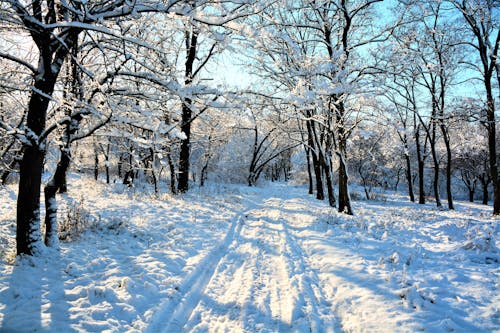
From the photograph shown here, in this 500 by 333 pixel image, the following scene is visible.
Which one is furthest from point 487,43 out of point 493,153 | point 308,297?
point 308,297

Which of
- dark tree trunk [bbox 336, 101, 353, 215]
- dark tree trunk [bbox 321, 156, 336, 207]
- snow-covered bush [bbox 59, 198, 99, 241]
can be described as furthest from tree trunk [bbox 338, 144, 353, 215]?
snow-covered bush [bbox 59, 198, 99, 241]

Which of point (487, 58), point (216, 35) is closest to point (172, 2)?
point (216, 35)

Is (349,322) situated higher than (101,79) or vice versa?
(101,79)

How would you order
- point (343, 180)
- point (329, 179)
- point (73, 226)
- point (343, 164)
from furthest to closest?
1. point (329, 179)
2. point (343, 180)
3. point (343, 164)
4. point (73, 226)

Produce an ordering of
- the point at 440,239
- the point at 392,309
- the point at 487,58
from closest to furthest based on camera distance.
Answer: the point at 392,309
the point at 440,239
the point at 487,58

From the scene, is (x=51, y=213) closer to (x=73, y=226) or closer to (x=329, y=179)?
(x=73, y=226)

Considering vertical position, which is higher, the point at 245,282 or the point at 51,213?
the point at 51,213

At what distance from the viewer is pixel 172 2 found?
384 centimetres

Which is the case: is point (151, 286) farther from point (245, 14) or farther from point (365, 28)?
point (365, 28)

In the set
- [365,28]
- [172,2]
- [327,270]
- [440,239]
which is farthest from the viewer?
[365,28]

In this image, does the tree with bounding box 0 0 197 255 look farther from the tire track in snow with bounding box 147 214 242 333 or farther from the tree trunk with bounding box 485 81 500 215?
the tree trunk with bounding box 485 81 500 215

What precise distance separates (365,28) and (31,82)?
13.1 m

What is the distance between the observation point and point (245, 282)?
5449 millimetres

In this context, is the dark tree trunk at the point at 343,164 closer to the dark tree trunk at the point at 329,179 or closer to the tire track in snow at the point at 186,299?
the dark tree trunk at the point at 329,179
